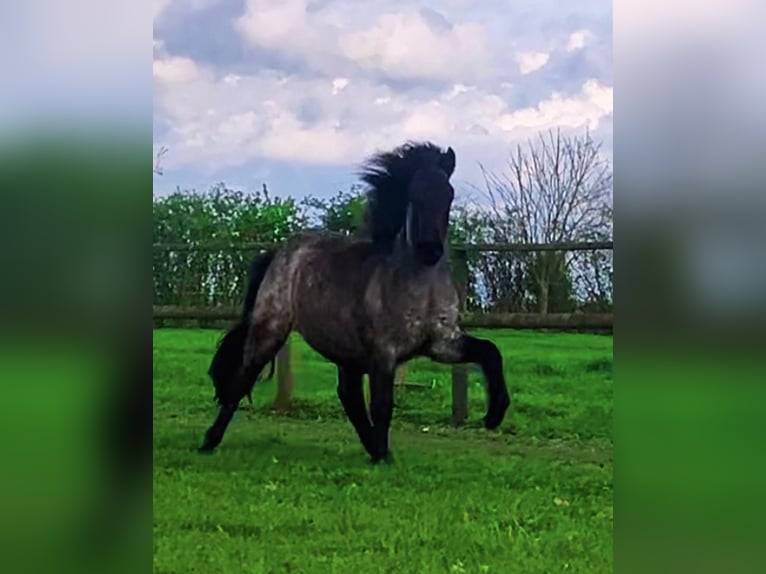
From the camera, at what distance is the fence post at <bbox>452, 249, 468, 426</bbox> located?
10.8 ft

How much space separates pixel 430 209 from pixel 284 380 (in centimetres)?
75

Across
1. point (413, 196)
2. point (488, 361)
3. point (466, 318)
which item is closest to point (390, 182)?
point (413, 196)

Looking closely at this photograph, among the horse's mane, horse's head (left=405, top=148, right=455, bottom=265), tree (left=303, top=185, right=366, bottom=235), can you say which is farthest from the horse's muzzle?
tree (left=303, top=185, right=366, bottom=235)

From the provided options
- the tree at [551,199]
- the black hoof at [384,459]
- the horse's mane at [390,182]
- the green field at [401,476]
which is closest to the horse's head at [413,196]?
the horse's mane at [390,182]

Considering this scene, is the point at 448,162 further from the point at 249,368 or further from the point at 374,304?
the point at 249,368

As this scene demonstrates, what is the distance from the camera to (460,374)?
3.31 m

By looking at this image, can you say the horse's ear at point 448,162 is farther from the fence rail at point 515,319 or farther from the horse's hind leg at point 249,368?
the horse's hind leg at point 249,368

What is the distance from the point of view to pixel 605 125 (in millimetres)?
3059

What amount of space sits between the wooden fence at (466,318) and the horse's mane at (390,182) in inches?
8.8

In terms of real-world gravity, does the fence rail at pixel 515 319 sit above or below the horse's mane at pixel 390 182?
below

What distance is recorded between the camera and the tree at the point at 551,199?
3.13m

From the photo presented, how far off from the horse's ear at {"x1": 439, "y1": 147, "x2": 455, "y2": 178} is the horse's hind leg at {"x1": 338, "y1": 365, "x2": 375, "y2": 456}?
0.71 metres
